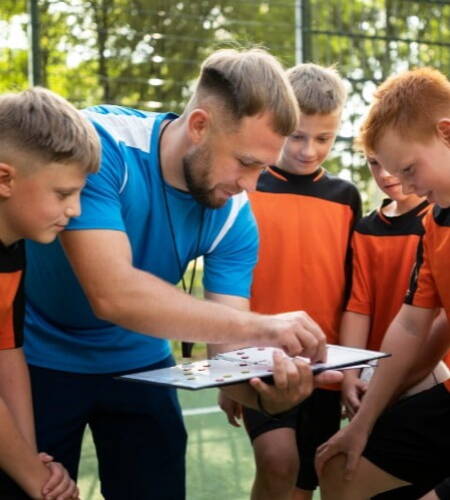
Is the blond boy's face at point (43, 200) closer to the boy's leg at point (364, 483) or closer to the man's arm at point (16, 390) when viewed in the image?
the man's arm at point (16, 390)

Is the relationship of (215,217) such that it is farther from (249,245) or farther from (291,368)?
(291,368)

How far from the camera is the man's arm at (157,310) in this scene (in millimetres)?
2330

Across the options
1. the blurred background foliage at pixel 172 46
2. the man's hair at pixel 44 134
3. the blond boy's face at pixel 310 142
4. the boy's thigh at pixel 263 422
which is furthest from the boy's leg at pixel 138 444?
the blurred background foliage at pixel 172 46

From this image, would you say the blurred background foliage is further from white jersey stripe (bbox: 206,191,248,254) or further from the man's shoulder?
the man's shoulder

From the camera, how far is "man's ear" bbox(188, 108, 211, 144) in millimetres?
2541

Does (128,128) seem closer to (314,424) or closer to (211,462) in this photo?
(314,424)

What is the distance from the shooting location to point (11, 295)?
2420mm

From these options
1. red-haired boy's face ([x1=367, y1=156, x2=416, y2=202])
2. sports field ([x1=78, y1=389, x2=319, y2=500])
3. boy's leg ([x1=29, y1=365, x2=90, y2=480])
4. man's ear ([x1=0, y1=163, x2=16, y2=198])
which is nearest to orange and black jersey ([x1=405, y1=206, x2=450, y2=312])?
red-haired boy's face ([x1=367, y1=156, x2=416, y2=202])

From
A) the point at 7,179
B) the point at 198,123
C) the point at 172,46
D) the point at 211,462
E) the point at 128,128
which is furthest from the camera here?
the point at 172,46

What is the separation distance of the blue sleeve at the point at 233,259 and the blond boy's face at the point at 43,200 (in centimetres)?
65

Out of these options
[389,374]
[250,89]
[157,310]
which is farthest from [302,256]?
[157,310]

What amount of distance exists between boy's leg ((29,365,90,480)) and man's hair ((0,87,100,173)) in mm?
713

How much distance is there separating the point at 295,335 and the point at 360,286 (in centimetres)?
99

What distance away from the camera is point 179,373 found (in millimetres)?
2332
